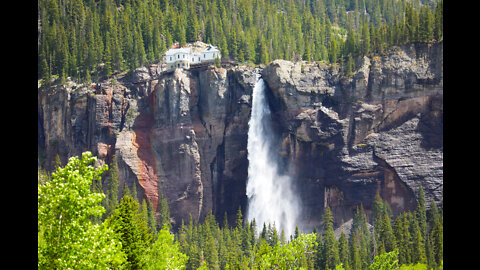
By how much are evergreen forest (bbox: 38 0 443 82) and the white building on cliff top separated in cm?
393

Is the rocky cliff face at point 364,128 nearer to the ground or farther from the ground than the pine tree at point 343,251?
farther from the ground

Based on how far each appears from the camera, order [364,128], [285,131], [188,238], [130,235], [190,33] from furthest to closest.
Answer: [190,33]
[285,131]
[364,128]
[188,238]
[130,235]

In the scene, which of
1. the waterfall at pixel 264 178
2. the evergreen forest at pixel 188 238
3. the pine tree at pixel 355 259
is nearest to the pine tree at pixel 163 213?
the evergreen forest at pixel 188 238

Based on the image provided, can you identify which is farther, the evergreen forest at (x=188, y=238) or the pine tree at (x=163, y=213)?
the pine tree at (x=163, y=213)

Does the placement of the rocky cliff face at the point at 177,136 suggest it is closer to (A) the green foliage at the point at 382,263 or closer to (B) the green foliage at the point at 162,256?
(A) the green foliage at the point at 382,263

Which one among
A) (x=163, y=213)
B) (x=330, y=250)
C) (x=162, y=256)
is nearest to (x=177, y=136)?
(x=163, y=213)

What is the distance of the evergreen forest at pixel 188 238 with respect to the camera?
813 inches

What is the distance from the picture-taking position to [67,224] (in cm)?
2078

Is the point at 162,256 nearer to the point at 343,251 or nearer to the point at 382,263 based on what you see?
the point at 382,263

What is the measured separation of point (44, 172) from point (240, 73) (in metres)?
39.5

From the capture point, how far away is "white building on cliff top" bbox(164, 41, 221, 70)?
392ft

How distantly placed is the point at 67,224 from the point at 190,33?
119 metres

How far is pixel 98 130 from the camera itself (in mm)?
117312

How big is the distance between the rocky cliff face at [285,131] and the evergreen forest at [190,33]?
4882mm
